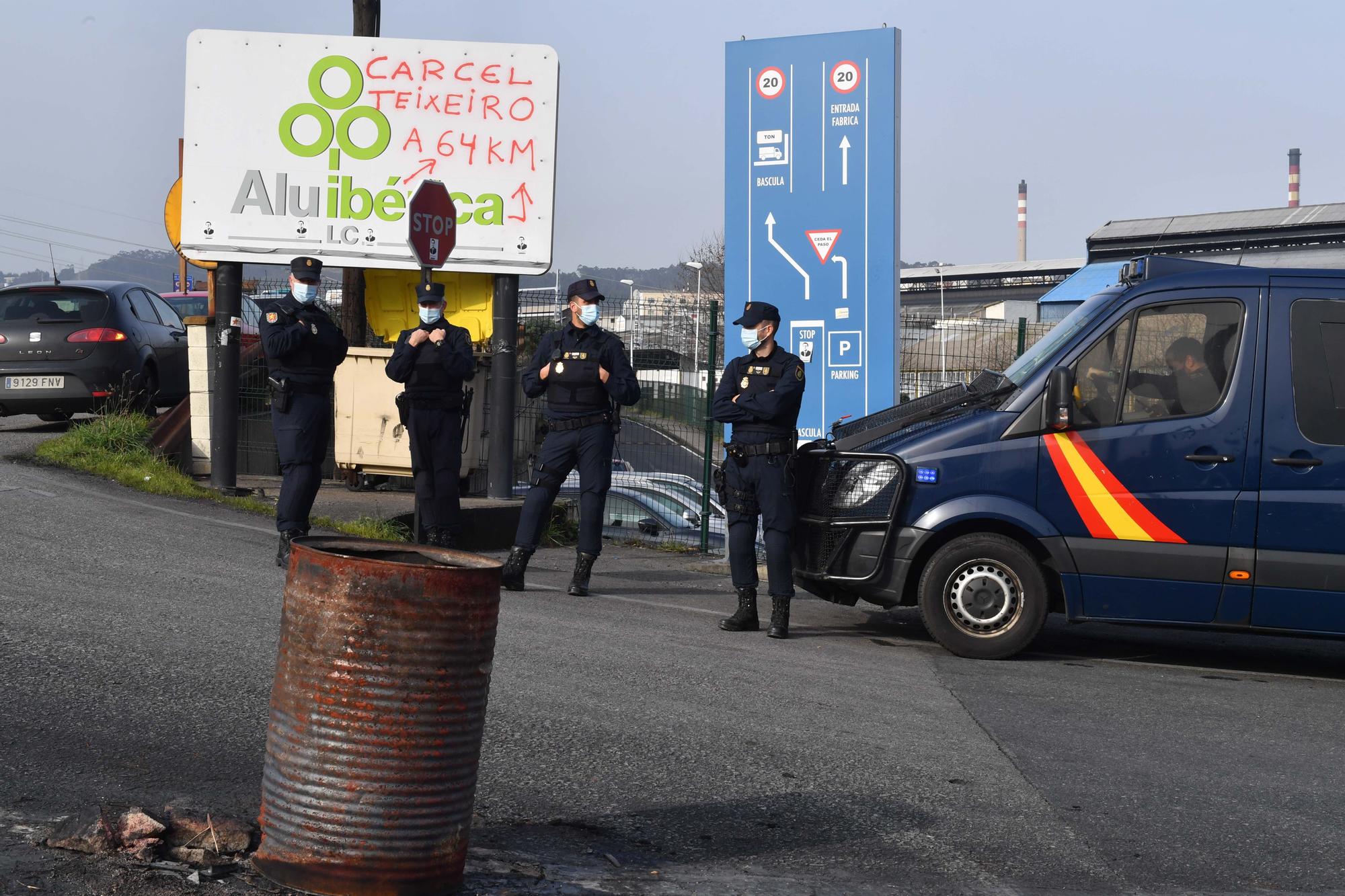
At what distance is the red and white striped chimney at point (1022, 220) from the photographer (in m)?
108

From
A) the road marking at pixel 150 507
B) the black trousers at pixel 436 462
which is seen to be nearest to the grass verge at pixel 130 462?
the road marking at pixel 150 507

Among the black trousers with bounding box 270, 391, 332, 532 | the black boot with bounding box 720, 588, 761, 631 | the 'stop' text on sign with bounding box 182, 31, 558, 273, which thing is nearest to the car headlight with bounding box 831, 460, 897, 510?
the black boot with bounding box 720, 588, 761, 631

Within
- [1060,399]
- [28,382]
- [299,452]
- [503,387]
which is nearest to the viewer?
[1060,399]

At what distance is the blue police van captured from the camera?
23.2 feet

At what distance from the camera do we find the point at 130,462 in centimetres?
1192

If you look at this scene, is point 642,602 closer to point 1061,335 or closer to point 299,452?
point 299,452

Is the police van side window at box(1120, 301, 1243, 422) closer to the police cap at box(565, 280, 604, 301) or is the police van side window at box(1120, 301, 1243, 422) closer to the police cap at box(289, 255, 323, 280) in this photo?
the police cap at box(565, 280, 604, 301)

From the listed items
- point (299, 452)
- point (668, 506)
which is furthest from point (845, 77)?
point (299, 452)

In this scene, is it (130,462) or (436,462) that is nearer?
(436,462)

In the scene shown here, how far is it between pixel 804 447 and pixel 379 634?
4.87 metres

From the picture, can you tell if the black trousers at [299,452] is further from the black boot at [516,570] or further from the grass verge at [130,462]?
the grass verge at [130,462]

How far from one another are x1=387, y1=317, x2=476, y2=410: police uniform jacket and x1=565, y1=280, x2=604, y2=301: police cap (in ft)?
2.60

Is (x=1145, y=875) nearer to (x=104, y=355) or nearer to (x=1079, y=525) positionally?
(x=1079, y=525)

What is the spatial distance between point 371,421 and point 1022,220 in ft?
345
